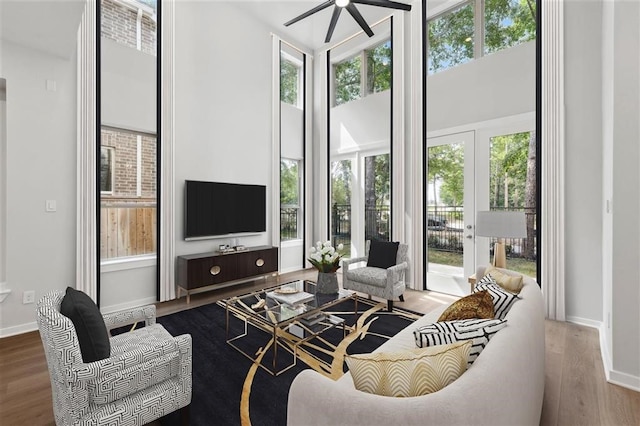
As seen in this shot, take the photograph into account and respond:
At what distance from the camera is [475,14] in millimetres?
4105

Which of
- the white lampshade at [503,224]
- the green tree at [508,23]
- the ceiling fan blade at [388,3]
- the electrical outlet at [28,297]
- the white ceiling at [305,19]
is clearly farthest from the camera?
the white ceiling at [305,19]

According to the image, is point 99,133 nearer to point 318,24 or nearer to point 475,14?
point 318,24

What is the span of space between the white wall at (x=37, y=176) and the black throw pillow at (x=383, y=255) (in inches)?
138

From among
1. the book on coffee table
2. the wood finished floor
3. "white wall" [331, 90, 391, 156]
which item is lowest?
the wood finished floor

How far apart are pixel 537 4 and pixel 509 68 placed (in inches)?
27.5

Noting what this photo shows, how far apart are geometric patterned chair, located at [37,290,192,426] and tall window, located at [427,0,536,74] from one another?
470 centimetres

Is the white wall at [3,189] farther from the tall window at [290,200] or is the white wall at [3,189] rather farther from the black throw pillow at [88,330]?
the tall window at [290,200]

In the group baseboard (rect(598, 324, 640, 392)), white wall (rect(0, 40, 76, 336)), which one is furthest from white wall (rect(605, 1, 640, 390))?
white wall (rect(0, 40, 76, 336))

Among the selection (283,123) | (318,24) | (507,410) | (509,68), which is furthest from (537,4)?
(507,410)

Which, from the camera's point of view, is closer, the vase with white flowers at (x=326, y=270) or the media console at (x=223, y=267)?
the vase with white flowers at (x=326, y=270)

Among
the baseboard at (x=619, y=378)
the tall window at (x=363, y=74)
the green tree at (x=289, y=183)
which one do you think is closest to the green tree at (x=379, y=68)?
the tall window at (x=363, y=74)

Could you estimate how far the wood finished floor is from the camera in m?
1.79

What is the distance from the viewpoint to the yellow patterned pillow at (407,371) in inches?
36.8

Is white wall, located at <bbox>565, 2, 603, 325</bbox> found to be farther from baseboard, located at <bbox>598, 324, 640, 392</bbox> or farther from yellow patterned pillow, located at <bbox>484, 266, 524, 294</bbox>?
yellow patterned pillow, located at <bbox>484, 266, 524, 294</bbox>
